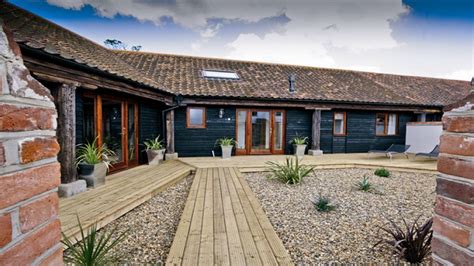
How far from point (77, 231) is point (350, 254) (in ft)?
9.62

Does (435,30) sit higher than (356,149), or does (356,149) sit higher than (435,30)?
(435,30)

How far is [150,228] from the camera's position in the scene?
8.98 feet

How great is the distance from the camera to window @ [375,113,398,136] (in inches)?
350

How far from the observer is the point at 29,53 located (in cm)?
272

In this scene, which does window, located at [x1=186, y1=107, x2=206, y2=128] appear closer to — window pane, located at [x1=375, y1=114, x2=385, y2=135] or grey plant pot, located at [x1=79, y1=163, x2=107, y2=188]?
grey plant pot, located at [x1=79, y1=163, x2=107, y2=188]

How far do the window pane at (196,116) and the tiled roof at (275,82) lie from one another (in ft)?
2.58

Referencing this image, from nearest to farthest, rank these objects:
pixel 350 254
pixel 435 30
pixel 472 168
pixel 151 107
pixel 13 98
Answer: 1. pixel 13 98
2. pixel 472 168
3. pixel 350 254
4. pixel 435 30
5. pixel 151 107

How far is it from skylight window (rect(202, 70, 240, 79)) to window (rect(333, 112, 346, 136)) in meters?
4.35

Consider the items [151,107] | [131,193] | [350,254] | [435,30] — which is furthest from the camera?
[151,107]

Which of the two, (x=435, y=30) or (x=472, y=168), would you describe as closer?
(x=472, y=168)

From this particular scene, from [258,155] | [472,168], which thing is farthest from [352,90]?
A: [472,168]

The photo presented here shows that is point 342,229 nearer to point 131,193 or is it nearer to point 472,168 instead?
point 472,168

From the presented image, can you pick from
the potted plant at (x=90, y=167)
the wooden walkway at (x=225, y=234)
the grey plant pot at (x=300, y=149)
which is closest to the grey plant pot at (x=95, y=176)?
the potted plant at (x=90, y=167)

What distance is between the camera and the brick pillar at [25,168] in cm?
52
